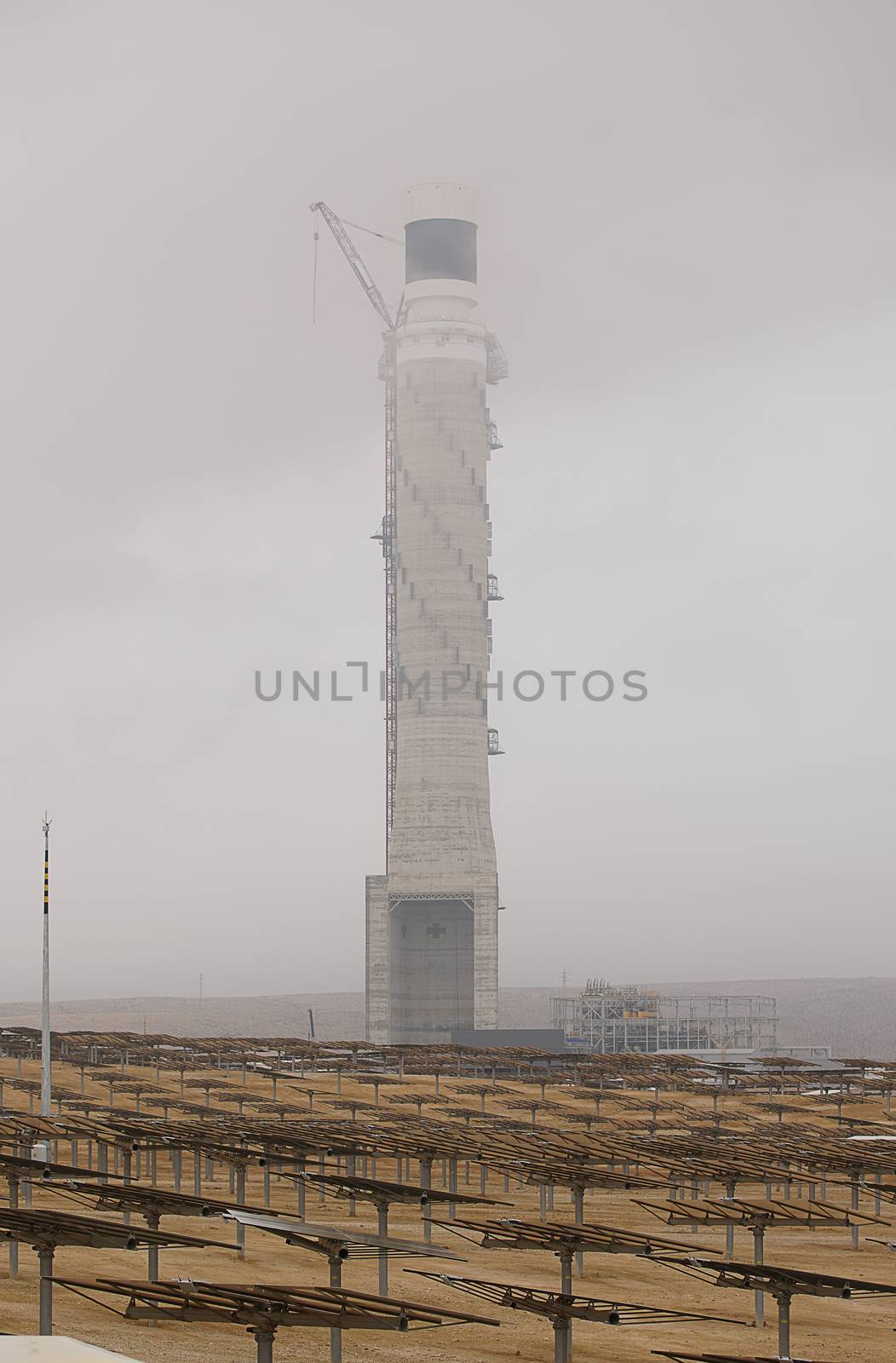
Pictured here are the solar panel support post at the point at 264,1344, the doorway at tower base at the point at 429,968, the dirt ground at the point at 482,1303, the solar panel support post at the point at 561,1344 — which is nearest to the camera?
the solar panel support post at the point at 264,1344

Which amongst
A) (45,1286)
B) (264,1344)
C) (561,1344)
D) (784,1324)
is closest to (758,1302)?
(784,1324)

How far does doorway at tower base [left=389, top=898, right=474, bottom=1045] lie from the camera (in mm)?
116375

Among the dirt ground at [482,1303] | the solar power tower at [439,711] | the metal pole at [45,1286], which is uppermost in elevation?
the solar power tower at [439,711]

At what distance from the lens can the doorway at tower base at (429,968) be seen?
116m

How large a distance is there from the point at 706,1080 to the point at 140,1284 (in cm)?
8120

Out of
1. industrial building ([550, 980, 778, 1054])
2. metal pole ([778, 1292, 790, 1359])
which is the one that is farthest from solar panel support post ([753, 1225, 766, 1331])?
industrial building ([550, 980, 778, 1054])

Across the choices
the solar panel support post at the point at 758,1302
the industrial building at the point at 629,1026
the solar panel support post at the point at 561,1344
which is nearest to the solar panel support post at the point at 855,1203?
the solar panel support post at the point at 758,1302

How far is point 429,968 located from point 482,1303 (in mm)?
78923

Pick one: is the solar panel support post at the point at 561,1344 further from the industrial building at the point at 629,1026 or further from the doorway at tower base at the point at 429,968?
the industrial building at the point at 629,1026

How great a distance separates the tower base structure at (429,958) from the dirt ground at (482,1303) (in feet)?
183

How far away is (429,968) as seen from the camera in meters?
117

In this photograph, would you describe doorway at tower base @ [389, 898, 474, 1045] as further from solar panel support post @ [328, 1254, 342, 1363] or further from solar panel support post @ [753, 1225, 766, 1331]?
solar panel support post @ [328, 1254, 342, 1363]

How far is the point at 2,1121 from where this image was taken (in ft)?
155

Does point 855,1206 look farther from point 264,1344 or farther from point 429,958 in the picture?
point 429,958
